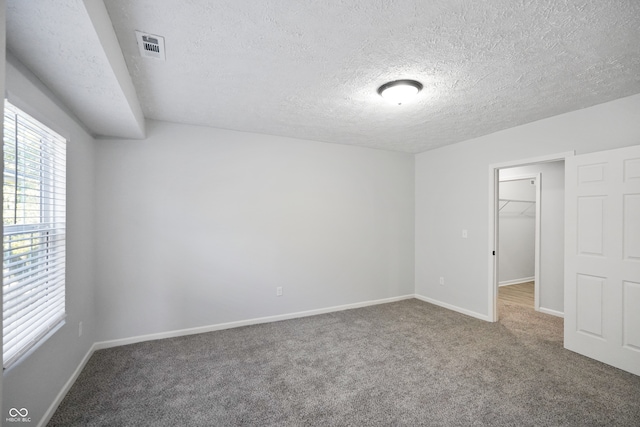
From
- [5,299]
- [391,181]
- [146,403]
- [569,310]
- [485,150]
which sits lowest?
[146,403]

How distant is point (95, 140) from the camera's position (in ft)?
9.79

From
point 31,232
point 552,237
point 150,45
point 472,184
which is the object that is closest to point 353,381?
point 31,232

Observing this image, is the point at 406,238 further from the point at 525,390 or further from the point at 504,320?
the point at 525,390

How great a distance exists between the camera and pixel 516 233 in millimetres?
5742

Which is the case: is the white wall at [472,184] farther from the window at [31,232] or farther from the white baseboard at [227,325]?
the window at [31,232]

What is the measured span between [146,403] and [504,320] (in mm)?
4004

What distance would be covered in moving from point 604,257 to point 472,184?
1.61 metres

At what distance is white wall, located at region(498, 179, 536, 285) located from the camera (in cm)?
561

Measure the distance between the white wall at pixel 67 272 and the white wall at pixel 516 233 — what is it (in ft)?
20.6

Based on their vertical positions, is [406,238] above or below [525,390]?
above

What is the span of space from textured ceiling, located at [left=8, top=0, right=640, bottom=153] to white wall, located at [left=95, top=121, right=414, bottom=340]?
617mm

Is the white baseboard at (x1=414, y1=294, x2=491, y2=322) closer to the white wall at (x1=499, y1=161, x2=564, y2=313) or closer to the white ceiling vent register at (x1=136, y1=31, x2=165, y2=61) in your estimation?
the white wall at (x1=499, y1=161, x2=564, y2=313)

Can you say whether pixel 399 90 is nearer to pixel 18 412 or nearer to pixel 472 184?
pixel 472 184

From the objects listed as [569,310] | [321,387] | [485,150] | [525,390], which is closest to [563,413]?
[525,390]
